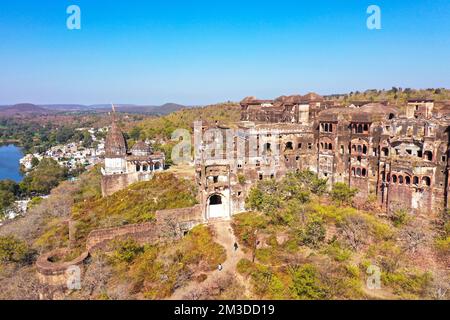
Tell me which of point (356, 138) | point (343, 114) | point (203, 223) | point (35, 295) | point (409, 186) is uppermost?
point (343, 114)

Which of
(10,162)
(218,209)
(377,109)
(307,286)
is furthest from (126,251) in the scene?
(10,162)

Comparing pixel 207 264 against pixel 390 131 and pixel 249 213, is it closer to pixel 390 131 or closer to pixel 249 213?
pixel 249 213

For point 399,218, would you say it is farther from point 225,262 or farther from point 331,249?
point 225,262

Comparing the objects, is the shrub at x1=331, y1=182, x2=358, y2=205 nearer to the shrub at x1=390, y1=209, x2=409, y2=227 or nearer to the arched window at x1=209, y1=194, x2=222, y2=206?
the shrub at x1=390, y1=209, x2=409, y2=227

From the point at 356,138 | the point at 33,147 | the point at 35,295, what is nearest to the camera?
the point at 35,295

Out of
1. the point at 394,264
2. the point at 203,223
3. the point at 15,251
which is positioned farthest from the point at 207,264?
the point at 15,251
